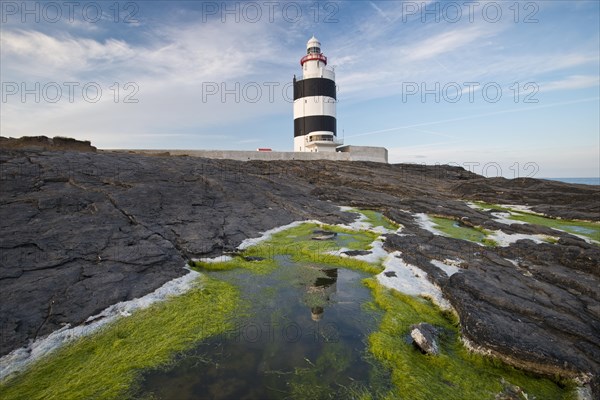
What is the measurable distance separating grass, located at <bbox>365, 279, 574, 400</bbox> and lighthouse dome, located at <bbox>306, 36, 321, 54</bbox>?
2213 inches

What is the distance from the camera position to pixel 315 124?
52.4 m

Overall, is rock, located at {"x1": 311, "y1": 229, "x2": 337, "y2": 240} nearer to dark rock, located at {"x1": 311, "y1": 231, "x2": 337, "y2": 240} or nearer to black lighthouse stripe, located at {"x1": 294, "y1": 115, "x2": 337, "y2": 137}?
dark rock, located at {"x1": 311, "y1": 231, "x2": 337, "y2": 240}

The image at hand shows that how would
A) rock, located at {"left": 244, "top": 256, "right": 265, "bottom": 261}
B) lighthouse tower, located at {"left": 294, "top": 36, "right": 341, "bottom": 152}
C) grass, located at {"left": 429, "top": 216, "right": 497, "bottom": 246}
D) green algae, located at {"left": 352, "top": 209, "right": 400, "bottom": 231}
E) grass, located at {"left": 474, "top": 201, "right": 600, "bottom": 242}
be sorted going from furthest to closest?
1. lighthouse tower, located at {"left": 294, "top": 36, "right": 341, "bottom": 152}
2. grass, located at {"left": 474, "top": 201, "right": 600, "bottom": 242}
3. green algae, located at {"left": 352, "top": 209, "right": 400, "bottom": 231}
4. grass, located at {"left": 429, "top": 216, "right": 497, "bottom": 246}
5. rock, located at {"left": 244, "top": 256, "right": 265, "bottom": 261}

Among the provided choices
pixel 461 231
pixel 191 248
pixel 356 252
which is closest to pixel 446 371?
pixel 356 252

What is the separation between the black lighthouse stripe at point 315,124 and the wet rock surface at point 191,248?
2861 centimetres

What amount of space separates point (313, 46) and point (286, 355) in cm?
5814

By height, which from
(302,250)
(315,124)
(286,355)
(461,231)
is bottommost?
(286,355)

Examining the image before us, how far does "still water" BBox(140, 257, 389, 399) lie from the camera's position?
5539mm

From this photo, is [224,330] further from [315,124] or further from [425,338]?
[315,124]

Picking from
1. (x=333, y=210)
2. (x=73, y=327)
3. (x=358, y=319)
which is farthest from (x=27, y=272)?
(x=333, y=210)

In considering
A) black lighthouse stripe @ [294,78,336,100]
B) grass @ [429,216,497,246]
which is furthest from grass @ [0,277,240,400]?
black lighthouse stripe @ [294,78,336,100]

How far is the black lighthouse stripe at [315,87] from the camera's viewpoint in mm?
52625

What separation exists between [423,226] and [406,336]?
40.1 feet

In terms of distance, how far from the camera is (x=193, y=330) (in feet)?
24.3
